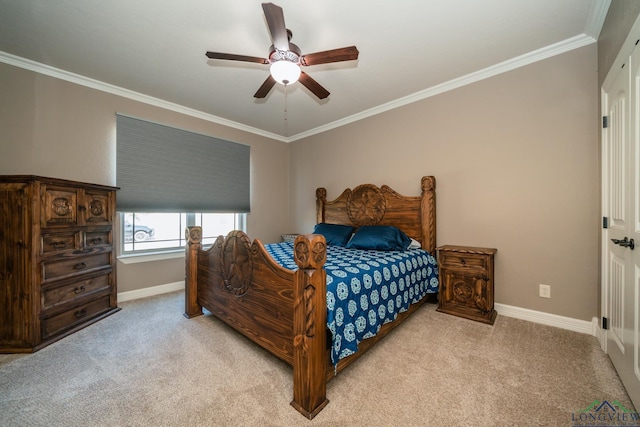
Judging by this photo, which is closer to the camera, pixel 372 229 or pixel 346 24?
pixel 346 24

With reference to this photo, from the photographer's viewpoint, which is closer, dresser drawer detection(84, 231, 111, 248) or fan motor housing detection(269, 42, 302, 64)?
fan motor housing detection(269, 42, 302, 64)

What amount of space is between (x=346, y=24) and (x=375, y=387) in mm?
2648

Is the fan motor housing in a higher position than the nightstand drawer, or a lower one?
higher

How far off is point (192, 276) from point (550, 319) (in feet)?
11.6

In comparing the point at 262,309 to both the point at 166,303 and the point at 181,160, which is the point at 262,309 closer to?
the point at 166,303

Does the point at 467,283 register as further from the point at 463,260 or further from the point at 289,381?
the point at 289,381

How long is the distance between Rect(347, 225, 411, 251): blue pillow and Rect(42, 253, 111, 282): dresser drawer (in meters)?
2.76

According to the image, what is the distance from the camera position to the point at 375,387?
1.55m

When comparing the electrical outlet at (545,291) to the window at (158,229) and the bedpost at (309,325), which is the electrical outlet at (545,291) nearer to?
the bedpost at (309,325)

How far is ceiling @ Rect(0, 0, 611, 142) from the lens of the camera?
1849 millimetres

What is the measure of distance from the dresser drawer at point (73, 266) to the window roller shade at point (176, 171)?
659 millimetres

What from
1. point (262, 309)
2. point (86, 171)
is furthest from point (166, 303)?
point (262, 309)

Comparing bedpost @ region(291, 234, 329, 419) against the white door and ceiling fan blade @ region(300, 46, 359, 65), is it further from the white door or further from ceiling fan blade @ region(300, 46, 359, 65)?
the white door

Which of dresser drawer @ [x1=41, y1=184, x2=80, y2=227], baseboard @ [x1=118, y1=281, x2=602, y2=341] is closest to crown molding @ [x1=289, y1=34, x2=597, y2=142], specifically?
baseboard @ [x1=118, y1=281, x2=602, y2=341]
